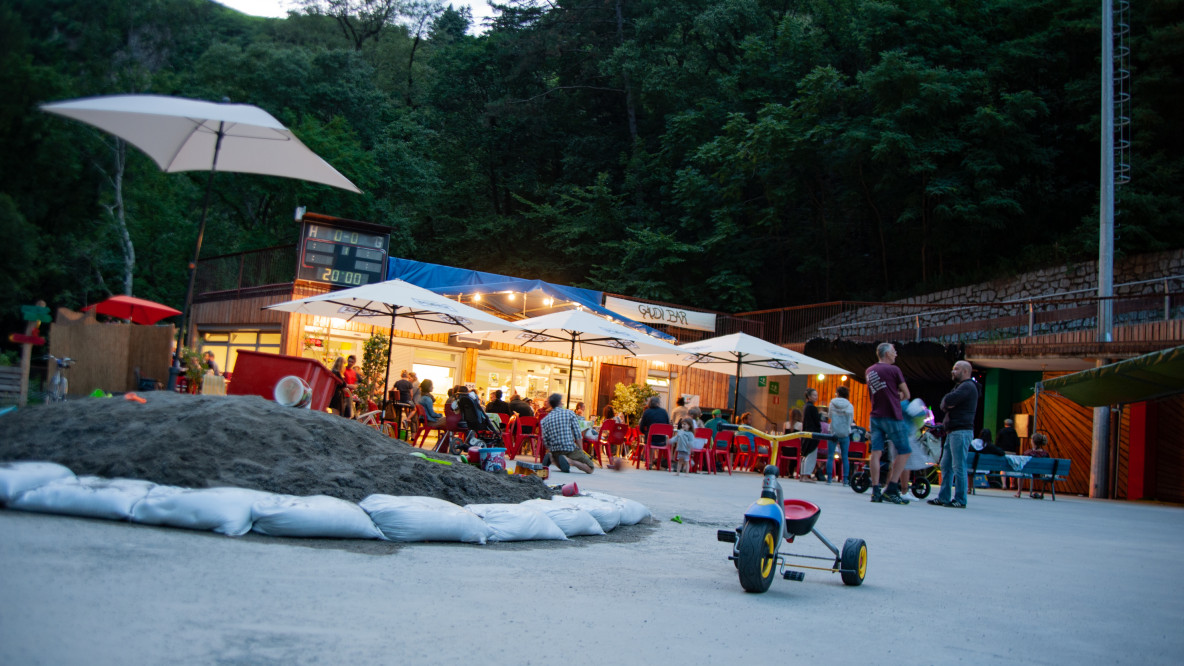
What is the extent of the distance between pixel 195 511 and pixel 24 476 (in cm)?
95

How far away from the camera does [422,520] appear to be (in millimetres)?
5086

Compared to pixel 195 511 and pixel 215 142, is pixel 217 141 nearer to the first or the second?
pixel 215 142

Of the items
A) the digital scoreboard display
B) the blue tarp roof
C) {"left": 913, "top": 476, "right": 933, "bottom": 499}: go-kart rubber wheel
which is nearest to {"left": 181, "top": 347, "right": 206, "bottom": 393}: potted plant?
the digital scoreboard display

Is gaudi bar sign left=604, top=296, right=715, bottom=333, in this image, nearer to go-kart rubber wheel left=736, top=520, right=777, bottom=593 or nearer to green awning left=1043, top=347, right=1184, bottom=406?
green awning left=1043, top=347, right=1184, bottom=406

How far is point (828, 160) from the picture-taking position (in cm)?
A: 2861

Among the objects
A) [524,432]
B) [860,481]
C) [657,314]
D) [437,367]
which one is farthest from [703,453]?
[657,314]

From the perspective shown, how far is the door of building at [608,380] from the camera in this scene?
23.0 m

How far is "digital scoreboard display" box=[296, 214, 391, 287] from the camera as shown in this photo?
19891mm

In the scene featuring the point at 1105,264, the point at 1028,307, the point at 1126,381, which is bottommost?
the point at 1126,381

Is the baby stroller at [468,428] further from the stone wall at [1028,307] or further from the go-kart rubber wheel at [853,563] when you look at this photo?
the stone wall at [1028,307]

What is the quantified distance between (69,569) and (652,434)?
11.7 metres

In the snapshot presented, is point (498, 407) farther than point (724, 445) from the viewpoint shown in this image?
No

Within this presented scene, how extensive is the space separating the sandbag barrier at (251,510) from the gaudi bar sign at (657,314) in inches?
736

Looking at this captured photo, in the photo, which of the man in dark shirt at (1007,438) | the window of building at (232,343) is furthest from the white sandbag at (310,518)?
the window of building at (232,343)
